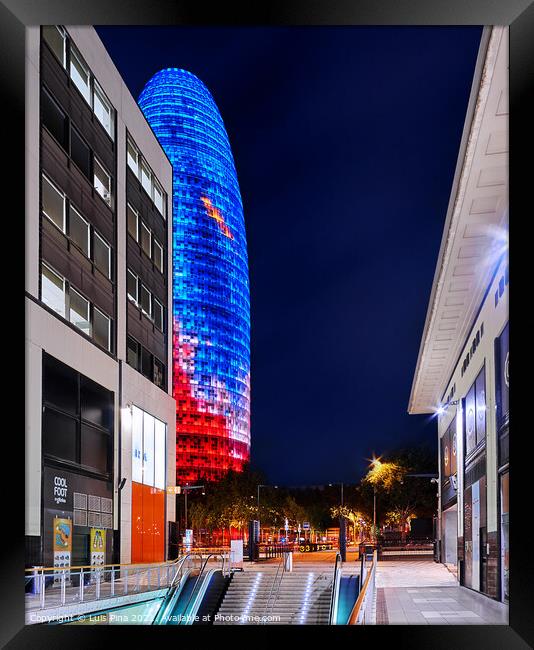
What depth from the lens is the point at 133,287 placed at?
2966 cm

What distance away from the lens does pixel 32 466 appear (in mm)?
18844

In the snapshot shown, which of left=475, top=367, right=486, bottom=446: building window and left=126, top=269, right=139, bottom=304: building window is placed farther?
left=126, top=269, right=139, bottom=304: building window

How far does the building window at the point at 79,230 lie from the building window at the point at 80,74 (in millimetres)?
3498

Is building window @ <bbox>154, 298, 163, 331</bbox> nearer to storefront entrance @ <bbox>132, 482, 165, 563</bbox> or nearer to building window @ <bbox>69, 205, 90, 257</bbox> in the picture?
storefront entrance @ <bbox>132, 482, 165, 563</bbox>

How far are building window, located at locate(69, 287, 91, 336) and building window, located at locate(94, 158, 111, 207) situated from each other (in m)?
3.69

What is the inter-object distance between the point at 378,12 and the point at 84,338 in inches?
625

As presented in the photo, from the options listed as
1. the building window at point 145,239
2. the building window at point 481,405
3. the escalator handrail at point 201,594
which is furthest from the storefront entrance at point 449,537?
the building window at point 145,239

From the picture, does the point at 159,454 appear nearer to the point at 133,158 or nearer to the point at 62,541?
the point at 133,158

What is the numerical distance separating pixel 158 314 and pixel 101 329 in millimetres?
7711

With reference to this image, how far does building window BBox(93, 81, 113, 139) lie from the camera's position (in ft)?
83.6

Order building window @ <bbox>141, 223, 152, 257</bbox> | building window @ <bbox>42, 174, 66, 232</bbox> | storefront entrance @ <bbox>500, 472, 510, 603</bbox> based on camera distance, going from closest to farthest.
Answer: storefront entrance @ <bbox>500, 472, 510, 603</bbox>, building window @ <bbox>42, 174, 66, 232</bbox>, building window @ <bbox>141, 223, 152, 257</bbox>

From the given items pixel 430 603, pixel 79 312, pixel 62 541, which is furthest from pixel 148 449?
pixel 430 603

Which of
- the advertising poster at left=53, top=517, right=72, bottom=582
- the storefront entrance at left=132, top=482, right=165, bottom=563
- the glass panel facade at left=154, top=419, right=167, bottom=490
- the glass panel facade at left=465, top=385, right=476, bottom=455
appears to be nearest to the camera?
the advertising poster at left=53, top=517, right=72, bottom=582

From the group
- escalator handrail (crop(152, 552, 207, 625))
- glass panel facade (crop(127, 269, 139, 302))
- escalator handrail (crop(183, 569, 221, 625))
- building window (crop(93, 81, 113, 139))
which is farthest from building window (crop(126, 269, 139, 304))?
escalator handrail (crop(152, 552, 207, 625))
